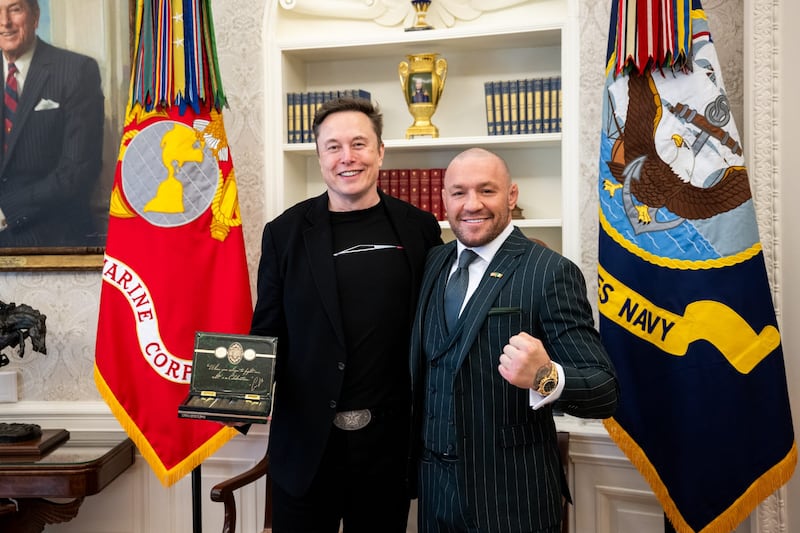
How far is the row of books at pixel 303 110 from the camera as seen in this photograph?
3.14m

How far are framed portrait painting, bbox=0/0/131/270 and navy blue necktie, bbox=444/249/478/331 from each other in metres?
2.04

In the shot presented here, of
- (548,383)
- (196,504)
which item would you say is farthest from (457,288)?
(196,504)

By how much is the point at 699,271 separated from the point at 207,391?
163 cm

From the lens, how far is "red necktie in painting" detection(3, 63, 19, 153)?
319 centimetres

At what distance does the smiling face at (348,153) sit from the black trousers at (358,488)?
2.34 ft

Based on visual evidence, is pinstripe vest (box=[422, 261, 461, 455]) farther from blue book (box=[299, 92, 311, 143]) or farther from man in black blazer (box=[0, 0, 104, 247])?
man in black blazer (box=[0, 0, 104, 247])

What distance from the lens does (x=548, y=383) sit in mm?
1530

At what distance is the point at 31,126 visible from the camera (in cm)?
320

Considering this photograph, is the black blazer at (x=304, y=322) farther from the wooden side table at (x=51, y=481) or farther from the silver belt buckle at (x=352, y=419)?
Answer: the wooden side table at (x=51, y=481)

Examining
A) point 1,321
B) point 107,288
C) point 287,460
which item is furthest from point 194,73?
point 287,460

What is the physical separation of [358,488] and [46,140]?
2257mm

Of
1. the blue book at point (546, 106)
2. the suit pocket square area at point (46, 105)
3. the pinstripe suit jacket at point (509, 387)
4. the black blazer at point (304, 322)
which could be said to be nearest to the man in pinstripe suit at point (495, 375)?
the pinstripe suit jacket at point (509, 387)

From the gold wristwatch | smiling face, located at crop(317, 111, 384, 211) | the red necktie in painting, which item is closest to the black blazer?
smiling face, located at crop(317, 111, 384, 211)

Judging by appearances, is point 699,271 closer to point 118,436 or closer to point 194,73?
point 194,73
